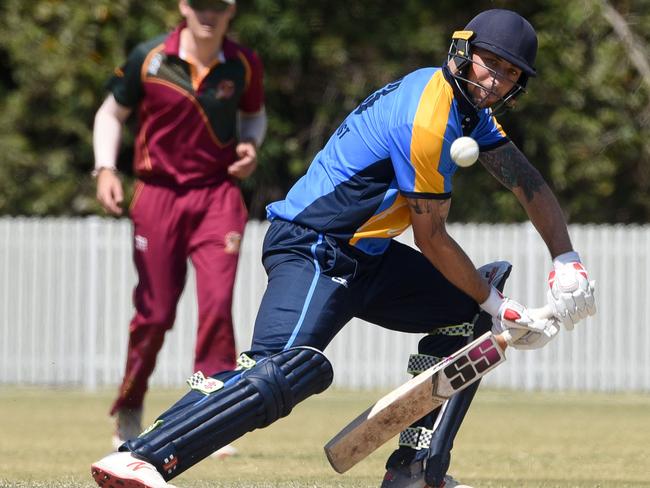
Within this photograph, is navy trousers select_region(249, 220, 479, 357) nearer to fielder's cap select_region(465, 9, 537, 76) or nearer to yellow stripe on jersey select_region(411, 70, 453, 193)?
yellow stripe on jersey select_region(411, 70, 453, 193)

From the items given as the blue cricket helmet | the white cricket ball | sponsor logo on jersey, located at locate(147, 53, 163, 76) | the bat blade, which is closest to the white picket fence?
sponsor logo on jersey, located at locate(147, 53, 163, 76)

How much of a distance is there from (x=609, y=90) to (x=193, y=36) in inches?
371

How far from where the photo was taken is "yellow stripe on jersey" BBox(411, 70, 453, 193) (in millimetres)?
5109

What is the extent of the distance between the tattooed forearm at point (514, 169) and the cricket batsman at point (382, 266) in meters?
0.10

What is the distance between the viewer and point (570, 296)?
5.21 m

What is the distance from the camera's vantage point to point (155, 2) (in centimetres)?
1652

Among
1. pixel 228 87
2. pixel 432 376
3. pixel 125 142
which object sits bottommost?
pixel 125 142

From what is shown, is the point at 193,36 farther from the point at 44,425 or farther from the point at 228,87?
the point at 44,425

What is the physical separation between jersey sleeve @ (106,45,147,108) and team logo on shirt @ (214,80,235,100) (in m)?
0.44

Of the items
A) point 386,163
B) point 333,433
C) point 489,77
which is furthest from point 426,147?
point 333,433

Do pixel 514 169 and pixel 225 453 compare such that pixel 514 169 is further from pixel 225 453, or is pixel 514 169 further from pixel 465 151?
pixel 225 453

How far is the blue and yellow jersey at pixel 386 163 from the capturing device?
5.14 meters

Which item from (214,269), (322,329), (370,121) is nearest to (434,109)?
(370,121)

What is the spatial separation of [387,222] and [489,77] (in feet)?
2.20
